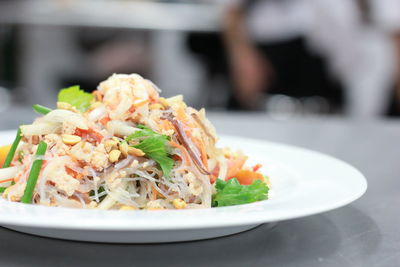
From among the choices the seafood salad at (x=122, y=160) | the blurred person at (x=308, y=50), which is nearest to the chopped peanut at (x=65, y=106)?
the seafood salad at (x=122, y=160)

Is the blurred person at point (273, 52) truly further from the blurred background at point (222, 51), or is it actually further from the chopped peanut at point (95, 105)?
the chopped peanut at point (95, 105)

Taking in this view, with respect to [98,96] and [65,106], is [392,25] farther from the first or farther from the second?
[65,106]

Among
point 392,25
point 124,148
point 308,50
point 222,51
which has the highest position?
point 392,25

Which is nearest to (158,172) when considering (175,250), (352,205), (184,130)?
(184,130)

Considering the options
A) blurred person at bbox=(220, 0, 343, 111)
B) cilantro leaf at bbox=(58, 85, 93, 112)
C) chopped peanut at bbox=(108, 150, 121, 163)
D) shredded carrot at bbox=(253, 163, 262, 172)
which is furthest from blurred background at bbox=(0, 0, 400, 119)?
chopped peanut at bbox=(108, 150, 121, 163)

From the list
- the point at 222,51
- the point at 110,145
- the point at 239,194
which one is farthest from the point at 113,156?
the point at 222,51

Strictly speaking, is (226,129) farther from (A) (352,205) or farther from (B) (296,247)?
(B) (296,247)

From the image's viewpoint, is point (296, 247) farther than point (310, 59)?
No
